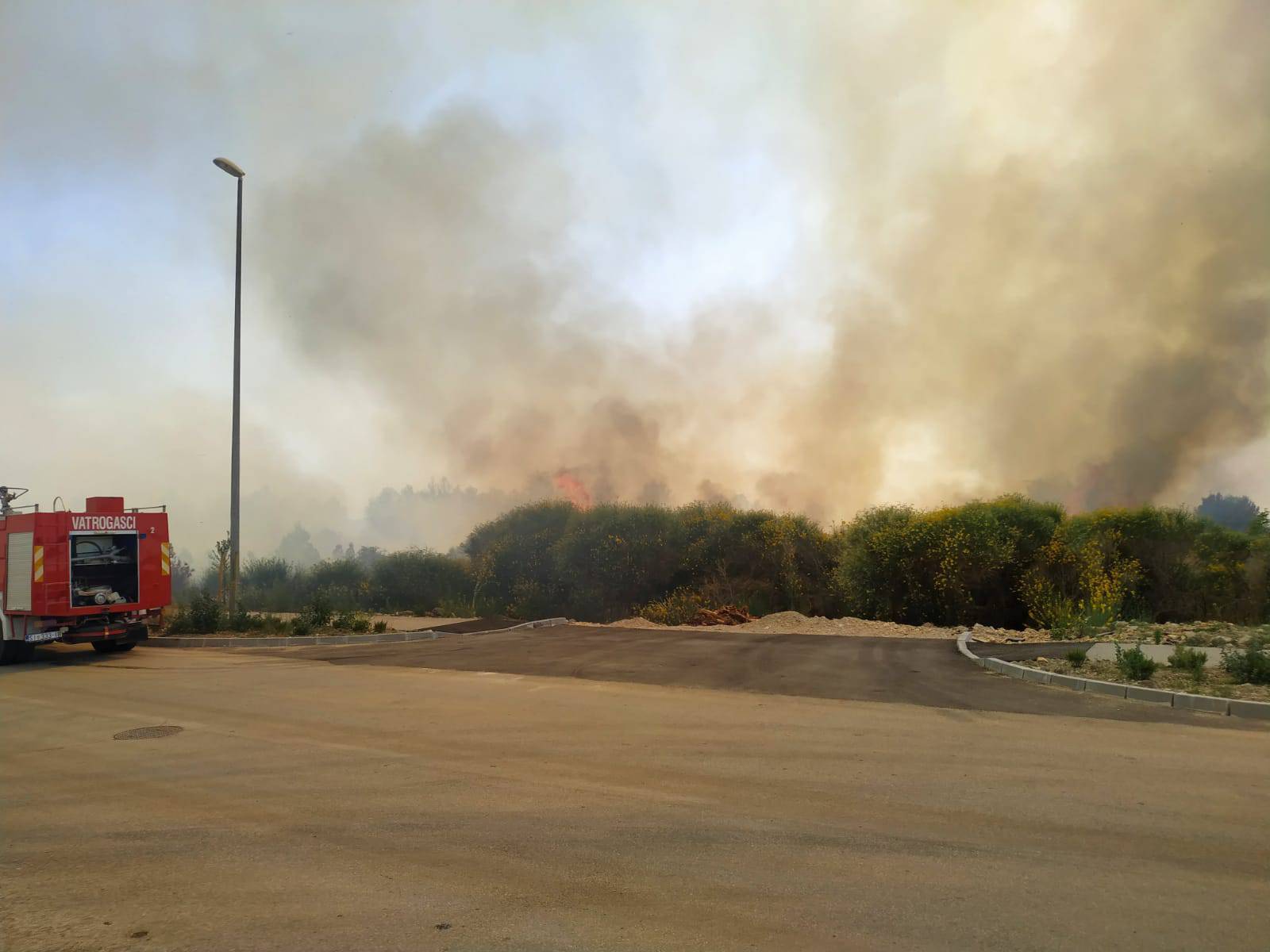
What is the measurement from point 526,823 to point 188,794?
262 centimetres

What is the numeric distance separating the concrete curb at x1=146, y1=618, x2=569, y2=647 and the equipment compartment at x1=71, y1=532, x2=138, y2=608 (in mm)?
1905

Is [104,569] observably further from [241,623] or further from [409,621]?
[409,621]

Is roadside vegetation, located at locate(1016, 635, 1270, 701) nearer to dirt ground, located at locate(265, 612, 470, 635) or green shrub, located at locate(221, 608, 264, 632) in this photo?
dirt ground, located at locate(265, 612, 470, 635)

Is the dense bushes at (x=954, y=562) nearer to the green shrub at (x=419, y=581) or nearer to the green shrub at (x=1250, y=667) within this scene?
the green shrub at (x=1250, y=667)

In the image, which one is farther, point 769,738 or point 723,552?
point 723,552

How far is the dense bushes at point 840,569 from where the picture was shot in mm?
18125

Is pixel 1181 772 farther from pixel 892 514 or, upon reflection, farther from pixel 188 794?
pixel 892 514

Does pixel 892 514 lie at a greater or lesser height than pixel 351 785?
greater

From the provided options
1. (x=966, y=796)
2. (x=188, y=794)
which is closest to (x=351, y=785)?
(x=188, y=794)

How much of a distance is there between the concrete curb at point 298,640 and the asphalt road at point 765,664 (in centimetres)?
37

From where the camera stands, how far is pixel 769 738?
725 cm

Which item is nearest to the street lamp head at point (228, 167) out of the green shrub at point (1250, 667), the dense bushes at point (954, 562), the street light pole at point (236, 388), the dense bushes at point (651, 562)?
the street light pole at point (236, 388)

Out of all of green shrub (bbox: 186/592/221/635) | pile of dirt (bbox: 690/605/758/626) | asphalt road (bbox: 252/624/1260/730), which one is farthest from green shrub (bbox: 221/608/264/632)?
pile of dirt (bbox: 690/605/758/626)

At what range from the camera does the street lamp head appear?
1841 centimetres
